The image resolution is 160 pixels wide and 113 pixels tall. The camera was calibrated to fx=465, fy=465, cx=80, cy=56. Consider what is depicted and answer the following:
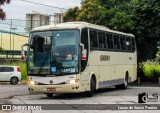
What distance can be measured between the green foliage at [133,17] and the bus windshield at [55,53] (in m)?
16.0

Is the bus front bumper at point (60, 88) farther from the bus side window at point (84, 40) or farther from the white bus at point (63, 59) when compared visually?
the bus side window at point (84, 40)

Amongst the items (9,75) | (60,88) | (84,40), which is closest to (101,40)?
(84,40)

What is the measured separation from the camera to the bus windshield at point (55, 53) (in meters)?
20.3

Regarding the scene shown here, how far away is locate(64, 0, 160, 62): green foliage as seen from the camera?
3644 cm

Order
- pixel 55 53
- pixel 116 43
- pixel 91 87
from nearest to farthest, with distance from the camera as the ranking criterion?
1. pixel 55 53
2. pixel 91 87
3. pixel 116 43

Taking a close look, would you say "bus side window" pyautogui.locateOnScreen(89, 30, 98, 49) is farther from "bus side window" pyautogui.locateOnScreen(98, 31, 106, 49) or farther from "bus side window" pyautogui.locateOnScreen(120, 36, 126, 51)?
"bus side window" pyautogui.locateOnScreen(120, 36, 126, 51)

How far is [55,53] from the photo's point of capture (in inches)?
805

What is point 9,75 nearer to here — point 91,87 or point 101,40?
point 101,40

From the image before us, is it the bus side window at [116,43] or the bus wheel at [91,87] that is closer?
the bus wheel at [91,87]

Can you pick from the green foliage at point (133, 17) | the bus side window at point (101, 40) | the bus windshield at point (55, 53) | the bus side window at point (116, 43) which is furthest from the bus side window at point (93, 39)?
the green foliage at point (133, 17)

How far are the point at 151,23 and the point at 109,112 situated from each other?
21976 millimetres

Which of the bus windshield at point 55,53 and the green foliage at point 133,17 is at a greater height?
the green foliage at point 133,17

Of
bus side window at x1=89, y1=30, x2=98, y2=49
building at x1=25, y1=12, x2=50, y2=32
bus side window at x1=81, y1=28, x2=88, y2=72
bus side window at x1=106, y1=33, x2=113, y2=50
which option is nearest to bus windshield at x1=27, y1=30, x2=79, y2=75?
bus side window at x1=81, y1=28, x2=88, y2=72

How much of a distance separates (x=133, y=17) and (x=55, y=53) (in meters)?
17.9
